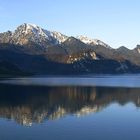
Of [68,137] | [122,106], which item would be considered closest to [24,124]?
[68,137]

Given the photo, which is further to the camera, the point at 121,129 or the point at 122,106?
the point at 122,106

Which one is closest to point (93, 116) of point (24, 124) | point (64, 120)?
point (64, 120)

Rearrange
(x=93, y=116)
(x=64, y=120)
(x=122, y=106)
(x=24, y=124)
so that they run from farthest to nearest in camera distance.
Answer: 1. (x=122, y=106)
2. (x=93, y=116)
3. (x=64, y=120)
4. (x=24, y=124)

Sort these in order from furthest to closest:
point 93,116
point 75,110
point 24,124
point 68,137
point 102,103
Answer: point 102,103, point 75,110, point 93,116, point 24,124, point 68,137

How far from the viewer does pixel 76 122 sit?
219 ft

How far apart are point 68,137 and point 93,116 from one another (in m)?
23.3

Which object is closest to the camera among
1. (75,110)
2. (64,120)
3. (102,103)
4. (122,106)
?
(64,120)

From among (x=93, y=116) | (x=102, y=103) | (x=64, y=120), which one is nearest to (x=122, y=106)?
(x=102, y=103)

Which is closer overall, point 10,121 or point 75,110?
point 10,121

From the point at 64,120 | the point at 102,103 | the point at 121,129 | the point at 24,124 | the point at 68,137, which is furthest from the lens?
the point at 102,103

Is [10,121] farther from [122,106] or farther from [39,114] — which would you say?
[122,106]

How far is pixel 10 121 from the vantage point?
68000 millimetres

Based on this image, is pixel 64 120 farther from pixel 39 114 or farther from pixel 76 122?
pixel 39 114

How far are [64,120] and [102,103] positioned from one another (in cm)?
3308
